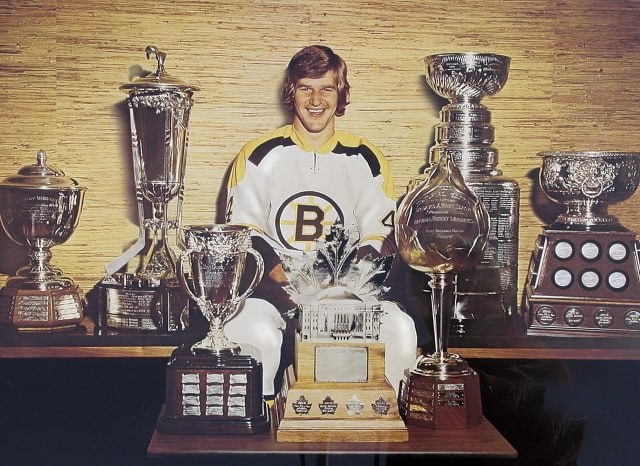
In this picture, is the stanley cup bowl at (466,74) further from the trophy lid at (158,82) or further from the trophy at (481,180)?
the trophy lid at (158,82)

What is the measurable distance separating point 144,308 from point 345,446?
511 mm

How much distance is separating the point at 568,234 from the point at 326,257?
1.79 feet

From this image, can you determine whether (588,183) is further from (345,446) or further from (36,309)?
(36,309)

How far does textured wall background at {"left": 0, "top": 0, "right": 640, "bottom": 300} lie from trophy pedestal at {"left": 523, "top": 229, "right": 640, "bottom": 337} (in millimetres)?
76

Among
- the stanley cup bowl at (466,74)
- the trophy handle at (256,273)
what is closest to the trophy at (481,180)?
the stanley cup bowl at (466,74)

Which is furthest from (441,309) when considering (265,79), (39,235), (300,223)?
(39,235)

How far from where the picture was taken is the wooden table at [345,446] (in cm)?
167

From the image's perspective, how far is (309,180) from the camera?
190 centimetres

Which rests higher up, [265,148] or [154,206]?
[265,148]

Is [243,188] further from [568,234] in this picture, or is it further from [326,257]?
[568,234]

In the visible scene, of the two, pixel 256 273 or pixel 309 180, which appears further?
pixel 309 180

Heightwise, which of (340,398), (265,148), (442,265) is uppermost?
(265,148)

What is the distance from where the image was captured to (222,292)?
1738mm

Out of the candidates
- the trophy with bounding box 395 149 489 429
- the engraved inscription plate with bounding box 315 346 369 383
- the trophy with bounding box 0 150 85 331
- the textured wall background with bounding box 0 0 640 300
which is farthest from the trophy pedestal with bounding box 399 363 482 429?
the trophy with bounding box 0 150 85 331
